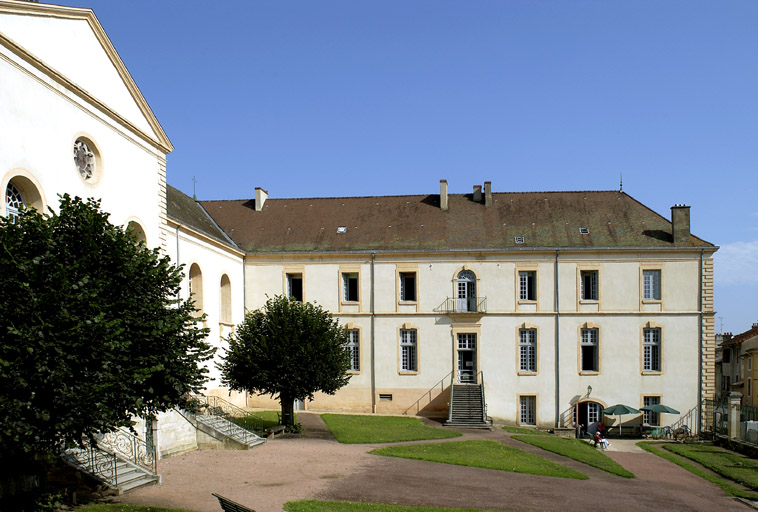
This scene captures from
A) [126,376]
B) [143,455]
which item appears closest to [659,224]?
[143,455]

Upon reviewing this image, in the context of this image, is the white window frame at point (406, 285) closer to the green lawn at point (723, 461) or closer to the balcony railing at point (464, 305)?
the balcony railing at point (464, 305)

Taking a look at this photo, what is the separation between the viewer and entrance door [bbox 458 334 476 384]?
36375 mm

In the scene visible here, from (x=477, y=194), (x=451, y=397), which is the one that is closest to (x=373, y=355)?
(x=451, y=397)

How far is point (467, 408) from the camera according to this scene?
34.0 meters

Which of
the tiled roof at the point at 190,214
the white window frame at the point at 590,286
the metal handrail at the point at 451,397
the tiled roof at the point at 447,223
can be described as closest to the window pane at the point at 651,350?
the white window frame at the point at 590,286

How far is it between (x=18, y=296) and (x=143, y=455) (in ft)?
30.8

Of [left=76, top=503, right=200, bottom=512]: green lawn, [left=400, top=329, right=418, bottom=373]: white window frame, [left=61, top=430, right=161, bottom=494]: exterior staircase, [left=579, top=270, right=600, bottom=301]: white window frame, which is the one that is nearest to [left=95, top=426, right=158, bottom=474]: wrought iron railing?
[left=61, top=430, right=161, bottom=494]: exterior staircase

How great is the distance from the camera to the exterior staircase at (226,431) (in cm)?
2377

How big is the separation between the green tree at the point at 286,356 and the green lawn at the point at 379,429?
2.13 m

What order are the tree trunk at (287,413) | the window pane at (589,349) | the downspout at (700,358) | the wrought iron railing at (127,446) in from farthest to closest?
the window pane at (589,349) < the downspout at (700,358) < the tree trunk at (287,413) < the wrought iron railing at (127,446)

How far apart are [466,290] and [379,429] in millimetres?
10099

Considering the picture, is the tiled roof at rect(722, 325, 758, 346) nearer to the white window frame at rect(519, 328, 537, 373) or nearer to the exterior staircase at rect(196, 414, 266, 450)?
the white window frame at rect(519, 328, 537, 373)

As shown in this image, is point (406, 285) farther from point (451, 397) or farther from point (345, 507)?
point (345, 507)

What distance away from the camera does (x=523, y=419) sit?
118 feet
